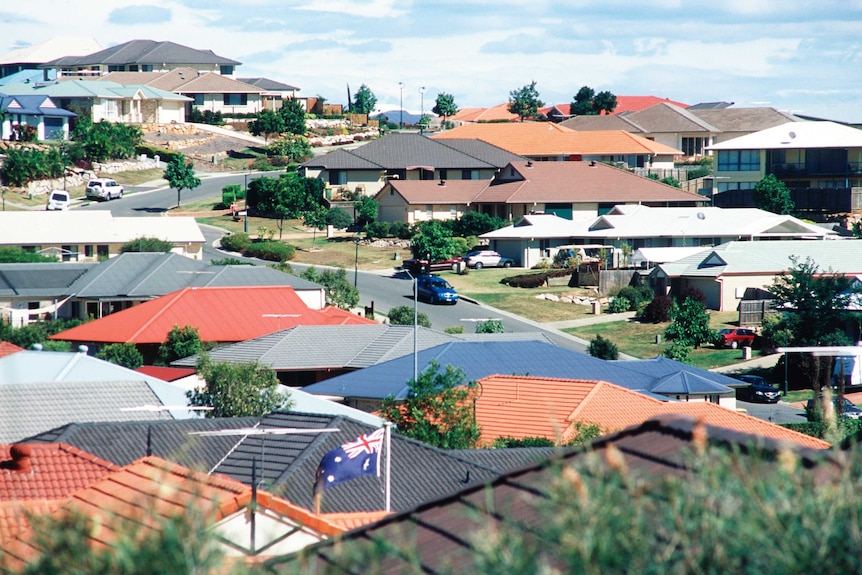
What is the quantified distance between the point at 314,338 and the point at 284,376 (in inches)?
129

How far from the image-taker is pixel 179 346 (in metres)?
52.0

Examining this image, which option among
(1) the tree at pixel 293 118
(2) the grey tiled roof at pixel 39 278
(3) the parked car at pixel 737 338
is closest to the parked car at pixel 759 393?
(3) the parked car at pixel 737 338

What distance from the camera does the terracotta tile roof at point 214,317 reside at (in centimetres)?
5412

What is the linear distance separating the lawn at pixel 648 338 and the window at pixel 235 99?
77695mm

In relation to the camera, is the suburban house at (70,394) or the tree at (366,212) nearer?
the suburban house at (70,394)

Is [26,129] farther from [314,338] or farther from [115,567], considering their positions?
[115,567]

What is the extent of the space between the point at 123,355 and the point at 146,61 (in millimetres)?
106559

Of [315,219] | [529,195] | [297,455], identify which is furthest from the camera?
[529,195]

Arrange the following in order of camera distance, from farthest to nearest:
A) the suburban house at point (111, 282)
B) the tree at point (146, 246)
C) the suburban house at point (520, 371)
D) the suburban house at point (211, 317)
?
the tree at point (146, 246) < the suburban house at point (111, 282) < the suburban house at point (211, 317) < the suburban house at point (520, 371)

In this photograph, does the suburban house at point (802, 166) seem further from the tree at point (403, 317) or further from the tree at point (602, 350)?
the tree at point (602, 350)

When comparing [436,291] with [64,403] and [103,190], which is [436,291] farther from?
[103,190]

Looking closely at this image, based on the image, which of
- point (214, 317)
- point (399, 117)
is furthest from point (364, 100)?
point (214, 317)

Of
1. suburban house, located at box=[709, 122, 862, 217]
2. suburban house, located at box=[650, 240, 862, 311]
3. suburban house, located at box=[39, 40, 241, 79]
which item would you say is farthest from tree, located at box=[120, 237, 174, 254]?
suburban house, located at box=[39, 40, 241, 79]

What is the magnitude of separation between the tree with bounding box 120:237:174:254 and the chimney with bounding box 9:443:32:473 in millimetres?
53103
